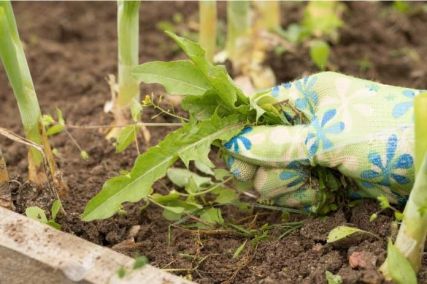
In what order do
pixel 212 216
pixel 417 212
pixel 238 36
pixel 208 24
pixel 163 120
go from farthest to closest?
pixel 238 36 < pixel 208 24 < pixel 163 120 < pixel 212 216 < pixel 417 212

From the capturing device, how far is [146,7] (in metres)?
3.13

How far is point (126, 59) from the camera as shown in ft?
6.41

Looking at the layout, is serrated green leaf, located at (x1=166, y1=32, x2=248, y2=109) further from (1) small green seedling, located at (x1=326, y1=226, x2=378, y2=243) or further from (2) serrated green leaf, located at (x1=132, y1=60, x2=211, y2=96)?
(1) small green seedling, located at (x1=326, y1=226, x2=378, y2=243)

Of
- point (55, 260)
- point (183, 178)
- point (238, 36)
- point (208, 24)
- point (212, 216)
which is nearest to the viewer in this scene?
point (55, 260)

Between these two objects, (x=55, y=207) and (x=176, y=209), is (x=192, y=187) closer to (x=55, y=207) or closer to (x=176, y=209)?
(x=176, y=209)

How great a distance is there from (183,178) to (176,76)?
1.01ft

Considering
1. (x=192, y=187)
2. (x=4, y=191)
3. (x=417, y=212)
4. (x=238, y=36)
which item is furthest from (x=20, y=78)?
(x=238, y=36)

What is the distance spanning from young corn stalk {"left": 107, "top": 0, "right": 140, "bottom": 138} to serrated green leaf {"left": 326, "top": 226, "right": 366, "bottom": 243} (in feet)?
1.69

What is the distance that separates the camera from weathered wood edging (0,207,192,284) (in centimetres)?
148

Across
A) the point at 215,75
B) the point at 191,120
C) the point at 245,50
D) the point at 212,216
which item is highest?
the point at 215,75

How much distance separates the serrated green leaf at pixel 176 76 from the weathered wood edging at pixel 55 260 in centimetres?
37

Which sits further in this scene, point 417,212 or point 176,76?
point 176,76

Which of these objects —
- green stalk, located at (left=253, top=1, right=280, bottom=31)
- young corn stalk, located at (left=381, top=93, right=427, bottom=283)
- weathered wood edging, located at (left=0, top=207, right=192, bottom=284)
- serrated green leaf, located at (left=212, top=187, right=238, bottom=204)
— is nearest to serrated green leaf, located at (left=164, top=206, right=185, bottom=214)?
serrated green leaf, located at (left=212, top=187, right=238, bottom=204)

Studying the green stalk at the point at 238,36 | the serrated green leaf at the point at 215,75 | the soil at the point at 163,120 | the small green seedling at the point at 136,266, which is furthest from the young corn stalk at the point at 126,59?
the green stalk at the point at 238,36
